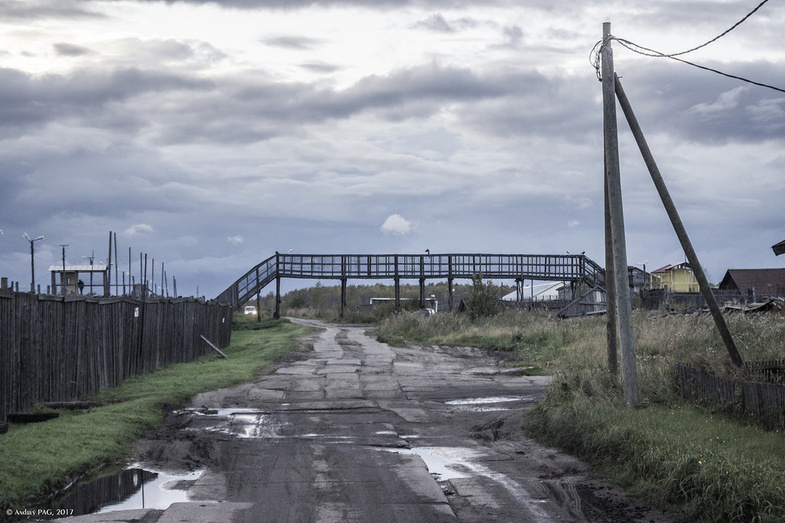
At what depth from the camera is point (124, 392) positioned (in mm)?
16438

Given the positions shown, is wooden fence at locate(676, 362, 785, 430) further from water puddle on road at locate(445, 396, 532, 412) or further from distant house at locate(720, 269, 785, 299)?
distant house at locate(720, 269, 785, 299)

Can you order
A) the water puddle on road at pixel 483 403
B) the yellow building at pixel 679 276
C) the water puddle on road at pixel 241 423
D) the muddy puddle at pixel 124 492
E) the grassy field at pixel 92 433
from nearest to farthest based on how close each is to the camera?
the muddy puddle at pixel 124 492 → the grassy field at pixel 92 433 → the water puddle on road at pixel 241 423 → the water puddle on road at pixel 483 403 → the yellow building at pixel 679 276

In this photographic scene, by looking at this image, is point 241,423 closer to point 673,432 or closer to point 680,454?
point 673,432

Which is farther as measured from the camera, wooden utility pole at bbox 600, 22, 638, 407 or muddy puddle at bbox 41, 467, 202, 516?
wooden utility pole at bbox 600, 22, 638, 407

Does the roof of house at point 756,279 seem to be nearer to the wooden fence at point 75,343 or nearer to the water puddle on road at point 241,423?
the wooden fence at point 75,343

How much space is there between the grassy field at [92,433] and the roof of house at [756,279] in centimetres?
6142

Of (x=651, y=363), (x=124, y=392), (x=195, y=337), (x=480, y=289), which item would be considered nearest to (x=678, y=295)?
(x=480, y=289)

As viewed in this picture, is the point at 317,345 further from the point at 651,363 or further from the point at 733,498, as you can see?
the point at 733,498

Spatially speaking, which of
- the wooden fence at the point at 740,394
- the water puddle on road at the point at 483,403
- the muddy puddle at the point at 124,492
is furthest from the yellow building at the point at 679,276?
the muddy puddle at the point at 124,492

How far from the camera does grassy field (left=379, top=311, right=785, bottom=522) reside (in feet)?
→ 24.3

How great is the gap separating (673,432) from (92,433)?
7.62m

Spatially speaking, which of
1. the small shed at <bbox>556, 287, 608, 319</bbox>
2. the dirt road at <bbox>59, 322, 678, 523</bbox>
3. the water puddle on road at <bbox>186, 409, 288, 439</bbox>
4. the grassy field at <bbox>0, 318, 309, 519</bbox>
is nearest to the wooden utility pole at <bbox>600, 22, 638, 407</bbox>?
the dirt road at <bbox>59, 322, 678, 523</bbox>

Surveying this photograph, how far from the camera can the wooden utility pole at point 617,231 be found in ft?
40.0

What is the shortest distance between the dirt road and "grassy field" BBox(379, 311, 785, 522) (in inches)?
13.2
